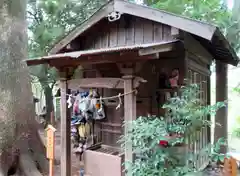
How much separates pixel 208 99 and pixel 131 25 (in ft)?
10.6

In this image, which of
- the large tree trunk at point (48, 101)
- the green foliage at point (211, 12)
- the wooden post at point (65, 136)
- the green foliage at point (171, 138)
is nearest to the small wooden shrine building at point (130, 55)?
the wooden post at point (65, 136)

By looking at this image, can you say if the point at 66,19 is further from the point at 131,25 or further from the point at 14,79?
the point at 131,25

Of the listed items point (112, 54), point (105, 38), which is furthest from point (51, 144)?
point (105, 38)

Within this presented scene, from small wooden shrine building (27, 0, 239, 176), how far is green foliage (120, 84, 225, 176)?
59 cm

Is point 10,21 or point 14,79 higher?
point 10,21

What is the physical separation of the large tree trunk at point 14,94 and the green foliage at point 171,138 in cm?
398

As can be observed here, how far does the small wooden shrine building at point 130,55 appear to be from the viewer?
152 inches

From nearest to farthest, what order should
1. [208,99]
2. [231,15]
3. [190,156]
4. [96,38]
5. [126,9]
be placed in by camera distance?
[190,156] → [126,9] → [96,38] → [208,99] → [231,15]

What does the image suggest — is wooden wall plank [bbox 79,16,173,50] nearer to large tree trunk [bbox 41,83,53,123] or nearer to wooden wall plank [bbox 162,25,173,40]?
wooden wall plank [bbox 162,25,173,40]

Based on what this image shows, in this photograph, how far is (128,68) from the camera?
393 cm

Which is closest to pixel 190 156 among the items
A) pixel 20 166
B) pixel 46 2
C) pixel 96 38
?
pixel 96 38

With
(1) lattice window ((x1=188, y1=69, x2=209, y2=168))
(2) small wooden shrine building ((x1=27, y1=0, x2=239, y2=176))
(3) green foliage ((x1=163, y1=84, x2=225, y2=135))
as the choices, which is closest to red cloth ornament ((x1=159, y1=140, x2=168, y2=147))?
(3) green foliage ((x1=163, y1=84, x2=225, y2=135))

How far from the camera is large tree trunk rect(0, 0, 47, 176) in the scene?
5930 mm

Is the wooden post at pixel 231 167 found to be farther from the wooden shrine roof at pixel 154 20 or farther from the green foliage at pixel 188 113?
the wooden shrine roof at pixel 154 20
